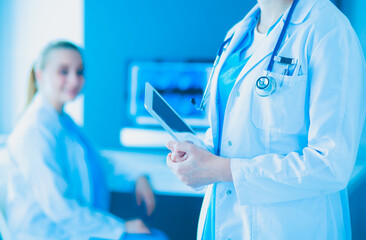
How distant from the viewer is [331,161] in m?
0.67

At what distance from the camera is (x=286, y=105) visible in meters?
0.73

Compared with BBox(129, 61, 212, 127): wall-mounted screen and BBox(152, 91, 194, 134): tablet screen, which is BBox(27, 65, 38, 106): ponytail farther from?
BBox(152, 91, 194, 134): tablet screen

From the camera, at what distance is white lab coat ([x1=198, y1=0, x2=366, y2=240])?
67cm

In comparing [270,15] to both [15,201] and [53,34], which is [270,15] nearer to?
[15,201]

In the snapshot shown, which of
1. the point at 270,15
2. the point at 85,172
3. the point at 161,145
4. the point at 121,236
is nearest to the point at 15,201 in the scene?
the point at 85,172

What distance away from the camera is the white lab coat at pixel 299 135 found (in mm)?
674

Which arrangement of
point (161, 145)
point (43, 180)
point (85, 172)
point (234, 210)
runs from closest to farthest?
1. point (234, 210)
2. point (43, 180)
3. point (85, 172)
4. point (161, 145)

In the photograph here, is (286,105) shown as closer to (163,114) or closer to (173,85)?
(163,114)

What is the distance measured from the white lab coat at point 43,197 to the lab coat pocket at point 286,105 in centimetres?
106

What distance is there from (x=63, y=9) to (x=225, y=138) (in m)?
2.30

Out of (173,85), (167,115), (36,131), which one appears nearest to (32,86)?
(36,131)

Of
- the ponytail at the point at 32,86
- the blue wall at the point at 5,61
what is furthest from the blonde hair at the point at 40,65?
the blue wall at the point at 5,61

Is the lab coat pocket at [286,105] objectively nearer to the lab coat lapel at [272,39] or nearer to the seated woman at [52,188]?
the lab coat lapel at [272,39]

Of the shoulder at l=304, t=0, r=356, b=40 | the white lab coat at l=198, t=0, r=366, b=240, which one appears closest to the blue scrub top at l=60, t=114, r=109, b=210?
the white lab coat at l=198, t=0, r=366, b=240
